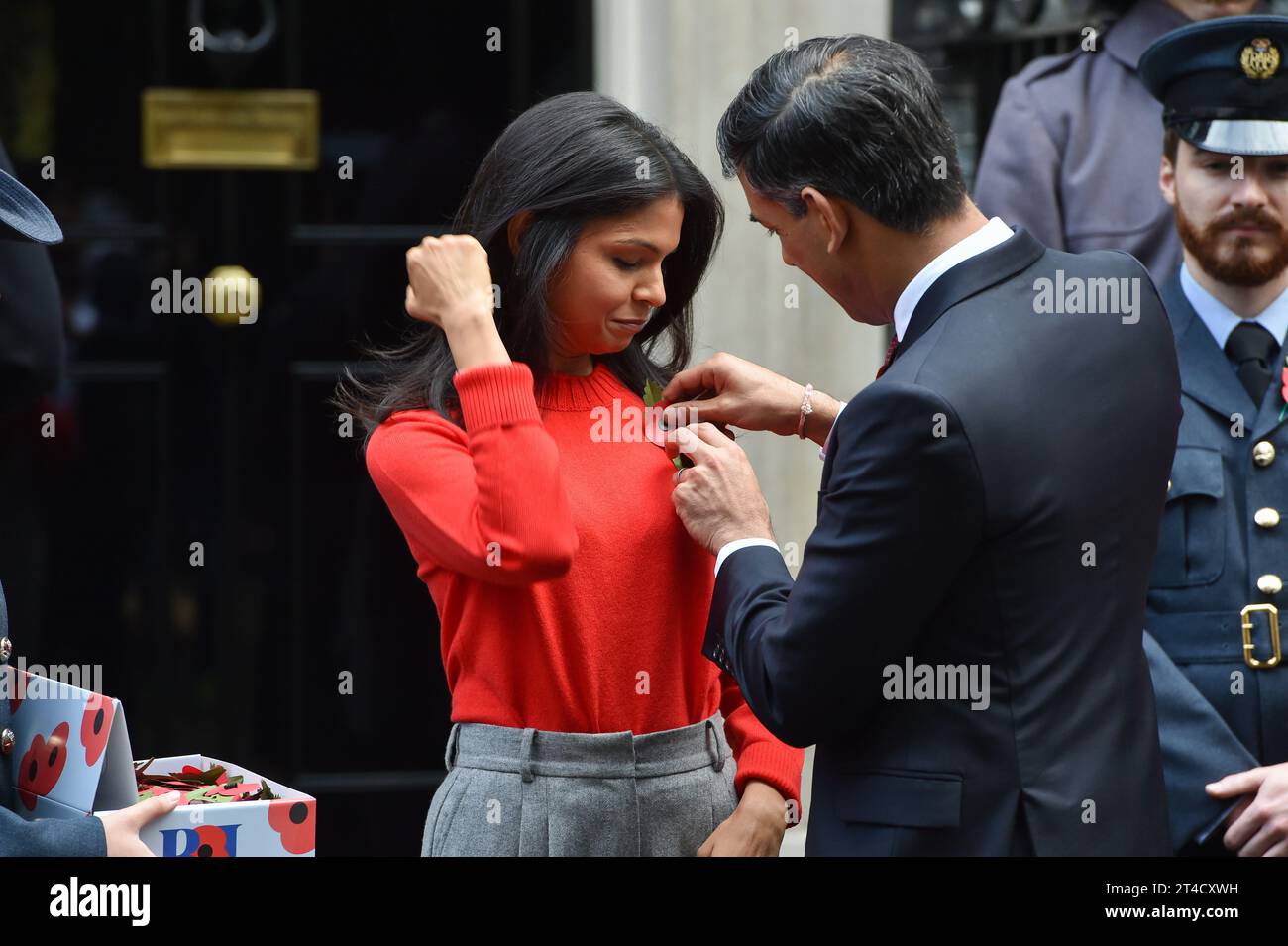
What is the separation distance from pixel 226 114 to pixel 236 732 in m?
1.70

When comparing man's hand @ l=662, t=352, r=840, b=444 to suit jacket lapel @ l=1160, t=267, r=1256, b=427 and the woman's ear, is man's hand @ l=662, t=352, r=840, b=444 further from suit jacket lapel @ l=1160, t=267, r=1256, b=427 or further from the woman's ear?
suit jacket lapel @ l=1160, t=267, r=1256, b=427

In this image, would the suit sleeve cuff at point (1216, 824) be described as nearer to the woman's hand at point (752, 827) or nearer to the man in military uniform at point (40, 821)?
the woman's hand at point (752, 827)

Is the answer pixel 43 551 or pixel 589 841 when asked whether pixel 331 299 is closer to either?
pixel 43 551

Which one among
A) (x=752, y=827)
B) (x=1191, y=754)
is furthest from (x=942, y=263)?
(x=1191, y=754)

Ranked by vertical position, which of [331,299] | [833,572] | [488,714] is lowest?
[488,714]

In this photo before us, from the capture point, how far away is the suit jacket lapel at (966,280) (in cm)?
221

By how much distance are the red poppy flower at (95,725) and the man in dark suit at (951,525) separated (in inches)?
31.4

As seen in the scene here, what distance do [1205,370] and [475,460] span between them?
1425 millimetres

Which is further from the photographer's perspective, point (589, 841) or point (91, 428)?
point (91, 428)

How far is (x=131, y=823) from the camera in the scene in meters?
2.12

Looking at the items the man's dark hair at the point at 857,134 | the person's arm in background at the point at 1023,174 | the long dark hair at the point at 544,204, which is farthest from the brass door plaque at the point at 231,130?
the man's dark hair at the point at 857,134
